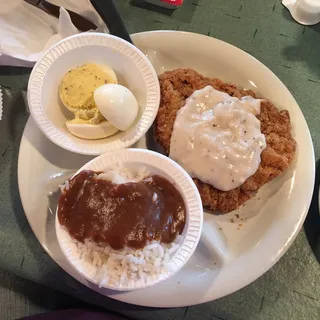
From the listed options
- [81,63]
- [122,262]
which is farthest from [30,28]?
[122,262]

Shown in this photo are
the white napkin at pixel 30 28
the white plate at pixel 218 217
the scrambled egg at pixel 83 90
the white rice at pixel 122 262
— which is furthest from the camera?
the white napkin at pixel 30 28

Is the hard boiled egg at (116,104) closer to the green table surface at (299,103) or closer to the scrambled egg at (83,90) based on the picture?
the scrambled egg at (83,90)

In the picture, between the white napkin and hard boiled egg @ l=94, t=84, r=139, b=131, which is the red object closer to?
the white napkin

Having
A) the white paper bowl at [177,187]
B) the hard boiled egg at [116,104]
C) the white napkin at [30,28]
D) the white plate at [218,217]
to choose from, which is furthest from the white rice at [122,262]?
the white napkin at [30,28]

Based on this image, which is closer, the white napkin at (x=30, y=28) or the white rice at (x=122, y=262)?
the white rice at (x=122, y=262)

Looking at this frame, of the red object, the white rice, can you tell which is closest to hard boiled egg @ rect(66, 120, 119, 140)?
the white rice

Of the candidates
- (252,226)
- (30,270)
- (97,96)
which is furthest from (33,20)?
(252,226)
